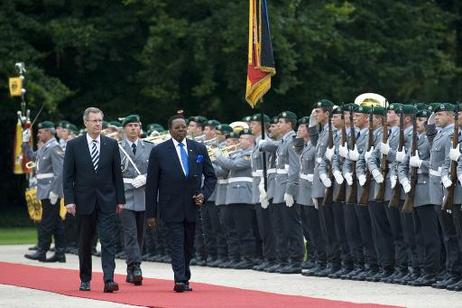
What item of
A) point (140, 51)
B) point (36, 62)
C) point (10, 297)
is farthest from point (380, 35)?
point (10, 297)

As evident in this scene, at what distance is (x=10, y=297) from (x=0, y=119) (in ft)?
79.0

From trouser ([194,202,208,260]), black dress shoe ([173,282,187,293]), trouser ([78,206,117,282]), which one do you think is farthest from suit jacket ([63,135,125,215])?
trouser ([194,202,208,260])

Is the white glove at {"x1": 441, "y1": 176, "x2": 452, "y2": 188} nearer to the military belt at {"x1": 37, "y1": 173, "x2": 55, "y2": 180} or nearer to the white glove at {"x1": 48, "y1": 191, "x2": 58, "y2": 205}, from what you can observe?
the white glove at {"x1": 48, "y1": 191, "x2": 58, "y2": 205}

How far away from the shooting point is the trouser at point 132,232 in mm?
18266

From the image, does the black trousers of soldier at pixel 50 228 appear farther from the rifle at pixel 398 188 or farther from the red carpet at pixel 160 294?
the rifle at pixel 398 188

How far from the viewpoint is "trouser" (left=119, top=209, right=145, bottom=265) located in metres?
18.3

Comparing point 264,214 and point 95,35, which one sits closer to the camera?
point 264,214

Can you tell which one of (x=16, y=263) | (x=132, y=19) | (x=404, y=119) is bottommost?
(x=16, y=263)

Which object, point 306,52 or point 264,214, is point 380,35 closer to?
point 306,52

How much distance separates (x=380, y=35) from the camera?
138 feet

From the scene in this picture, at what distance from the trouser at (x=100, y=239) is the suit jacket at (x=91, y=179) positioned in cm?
11

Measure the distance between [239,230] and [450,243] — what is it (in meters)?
5.66

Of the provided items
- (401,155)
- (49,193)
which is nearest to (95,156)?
(401,155)

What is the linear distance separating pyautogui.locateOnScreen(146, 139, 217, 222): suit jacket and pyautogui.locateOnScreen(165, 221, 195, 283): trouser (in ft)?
A: 0.28
